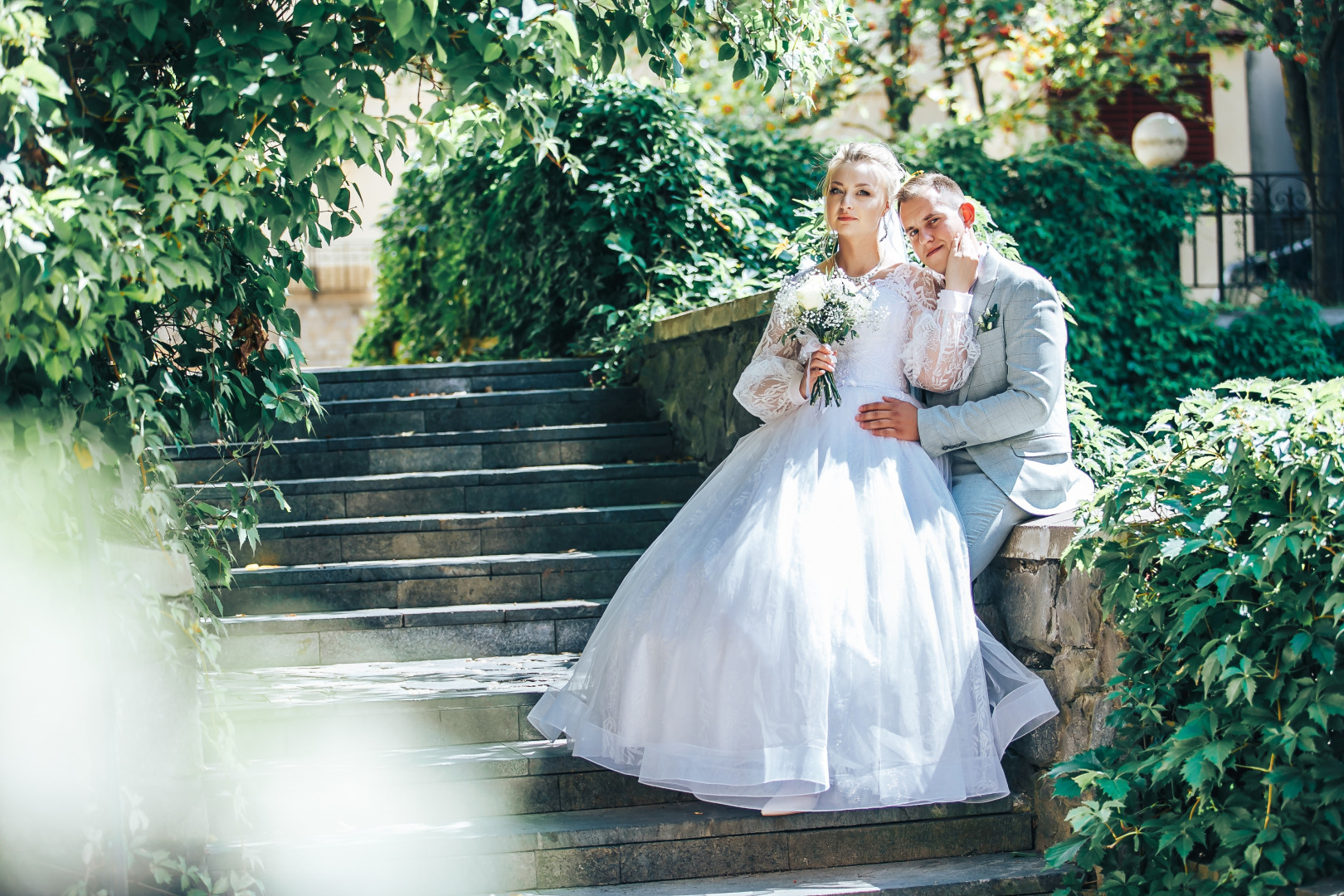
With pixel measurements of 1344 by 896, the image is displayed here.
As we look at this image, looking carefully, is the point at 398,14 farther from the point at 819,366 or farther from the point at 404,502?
the point at 404,502

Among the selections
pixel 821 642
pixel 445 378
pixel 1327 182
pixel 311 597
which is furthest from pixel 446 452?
pixel 1327 182

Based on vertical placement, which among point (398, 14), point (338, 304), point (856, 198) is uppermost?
point (338, 304)

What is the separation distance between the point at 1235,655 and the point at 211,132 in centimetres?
268

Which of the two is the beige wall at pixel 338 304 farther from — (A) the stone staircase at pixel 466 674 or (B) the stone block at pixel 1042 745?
(B) the stone block at pixel 1042 745

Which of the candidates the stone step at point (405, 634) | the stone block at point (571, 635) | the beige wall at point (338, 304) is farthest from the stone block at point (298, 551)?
the beige wall at point (338, 304)

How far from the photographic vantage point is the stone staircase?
341 centimetres

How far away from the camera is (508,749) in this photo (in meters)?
3.94

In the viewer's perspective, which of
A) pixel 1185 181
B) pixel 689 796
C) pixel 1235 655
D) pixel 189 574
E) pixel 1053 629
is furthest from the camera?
pixel 1185 181

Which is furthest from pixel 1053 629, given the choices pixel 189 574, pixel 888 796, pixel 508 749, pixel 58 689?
pixel 58 689

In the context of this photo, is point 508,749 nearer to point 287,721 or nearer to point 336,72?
point 287,721

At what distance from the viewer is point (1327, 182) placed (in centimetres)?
964

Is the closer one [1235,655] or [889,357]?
[1235,655]

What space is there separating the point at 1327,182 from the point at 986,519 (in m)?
7.63

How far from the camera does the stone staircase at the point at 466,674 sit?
11.2 feet
